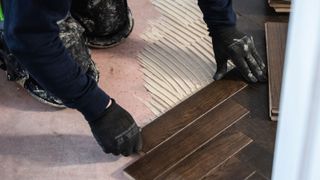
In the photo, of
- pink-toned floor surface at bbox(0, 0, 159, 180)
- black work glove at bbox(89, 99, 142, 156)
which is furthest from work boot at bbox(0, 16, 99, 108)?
black work glove at bbox(89, 99, 142, 156)

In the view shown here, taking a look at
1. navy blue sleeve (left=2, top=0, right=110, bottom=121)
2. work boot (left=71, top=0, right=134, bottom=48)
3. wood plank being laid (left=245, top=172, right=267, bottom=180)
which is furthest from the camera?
work boot (left=71, top=0, right=134, bottom=48)

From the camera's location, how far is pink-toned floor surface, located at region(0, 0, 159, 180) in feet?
3.71

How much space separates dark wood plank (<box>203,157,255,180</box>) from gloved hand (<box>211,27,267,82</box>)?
9.4 inches

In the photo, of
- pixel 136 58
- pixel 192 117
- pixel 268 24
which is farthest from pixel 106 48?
pixel 268 24

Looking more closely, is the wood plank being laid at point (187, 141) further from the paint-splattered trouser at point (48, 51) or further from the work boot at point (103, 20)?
the work boot at point (103, 20)

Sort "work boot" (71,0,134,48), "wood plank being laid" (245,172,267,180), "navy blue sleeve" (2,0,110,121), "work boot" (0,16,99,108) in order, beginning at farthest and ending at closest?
"work boot" (71,0,134,48), "work boot" (0,16,99,108), "wood plank being laid" (245,172,267,180), "navy blue sleeve" (2,0,110,121)

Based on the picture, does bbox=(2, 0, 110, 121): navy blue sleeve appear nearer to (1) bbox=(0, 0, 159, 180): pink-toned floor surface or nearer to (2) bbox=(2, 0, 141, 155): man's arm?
(2) bbox=(2, 0, 141, 155): man's arm

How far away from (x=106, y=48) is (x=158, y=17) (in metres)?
0.18

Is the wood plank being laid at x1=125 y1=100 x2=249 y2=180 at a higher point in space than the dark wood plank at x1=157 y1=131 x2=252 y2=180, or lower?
higher

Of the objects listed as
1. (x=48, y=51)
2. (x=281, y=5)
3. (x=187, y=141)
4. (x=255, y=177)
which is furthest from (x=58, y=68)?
(x=281, y=5)

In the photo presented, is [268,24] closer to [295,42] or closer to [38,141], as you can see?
[38,141]

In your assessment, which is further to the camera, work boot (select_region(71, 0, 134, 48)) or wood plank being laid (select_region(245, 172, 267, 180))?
work boot (select_region(71, 0, 134, 48))

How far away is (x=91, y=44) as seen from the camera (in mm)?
1382

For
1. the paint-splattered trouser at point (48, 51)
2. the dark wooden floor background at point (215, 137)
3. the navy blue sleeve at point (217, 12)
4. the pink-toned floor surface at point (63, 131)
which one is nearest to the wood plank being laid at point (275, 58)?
the dark wooden floor background at point (215, 137)
